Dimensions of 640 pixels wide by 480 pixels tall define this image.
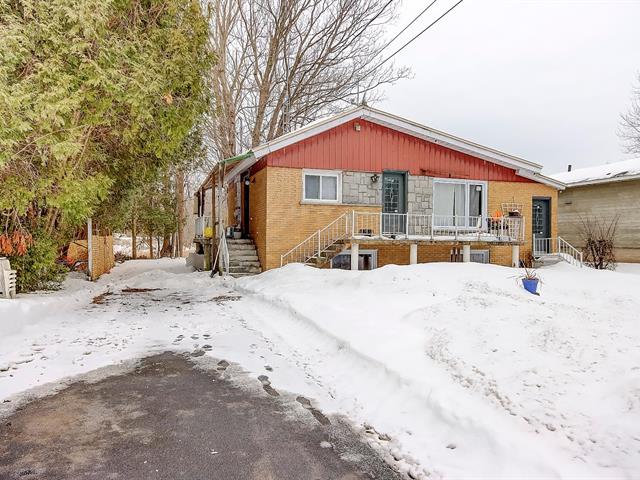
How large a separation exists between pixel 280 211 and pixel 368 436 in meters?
11.0

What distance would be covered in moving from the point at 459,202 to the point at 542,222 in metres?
4.28

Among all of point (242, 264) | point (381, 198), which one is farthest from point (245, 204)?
point (381, 198)

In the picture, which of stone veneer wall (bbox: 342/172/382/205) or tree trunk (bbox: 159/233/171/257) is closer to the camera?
stone veneer wall (bbox: 342/172/382/205)

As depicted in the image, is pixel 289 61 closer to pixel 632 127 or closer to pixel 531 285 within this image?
pixel 531 285

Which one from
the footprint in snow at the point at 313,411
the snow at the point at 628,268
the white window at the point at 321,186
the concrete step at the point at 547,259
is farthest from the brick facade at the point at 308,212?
the footprint in snow at the point at 313,411

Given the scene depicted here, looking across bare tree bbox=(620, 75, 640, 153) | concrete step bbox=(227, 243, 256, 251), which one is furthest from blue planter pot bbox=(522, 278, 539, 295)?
bare tree bbox=(620, 75, 640, 153)

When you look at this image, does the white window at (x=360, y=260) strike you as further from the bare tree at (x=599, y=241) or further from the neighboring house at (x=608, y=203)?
the neighboring house at (x=608, y=203)

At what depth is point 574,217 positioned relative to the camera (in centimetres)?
2117

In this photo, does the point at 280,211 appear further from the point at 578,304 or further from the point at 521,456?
the point at 521,456

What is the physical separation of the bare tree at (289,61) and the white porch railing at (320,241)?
9159 millimetres

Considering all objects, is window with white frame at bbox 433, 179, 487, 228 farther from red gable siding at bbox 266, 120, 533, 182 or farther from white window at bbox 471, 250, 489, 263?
white window at bbox 471, 250, 489, 263

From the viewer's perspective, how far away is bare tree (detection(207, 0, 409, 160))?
20078mm

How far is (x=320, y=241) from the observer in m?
14.1

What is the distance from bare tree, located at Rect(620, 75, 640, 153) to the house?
2046 centimetres
